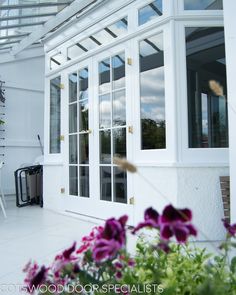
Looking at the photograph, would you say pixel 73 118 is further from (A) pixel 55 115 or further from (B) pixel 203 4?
(B) pixel 203 4

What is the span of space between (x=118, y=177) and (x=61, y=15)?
2.70m

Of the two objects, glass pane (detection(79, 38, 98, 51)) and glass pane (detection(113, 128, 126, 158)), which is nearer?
glass pane (detection(113, 128, 126, 158))

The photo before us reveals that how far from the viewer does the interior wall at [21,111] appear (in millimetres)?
6648

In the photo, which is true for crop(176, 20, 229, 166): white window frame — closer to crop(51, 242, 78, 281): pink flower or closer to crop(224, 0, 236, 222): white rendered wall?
crop(224, 0, 236, 222): white rendered wall

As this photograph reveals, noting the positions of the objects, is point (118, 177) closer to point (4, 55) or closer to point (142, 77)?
point (142, 77)

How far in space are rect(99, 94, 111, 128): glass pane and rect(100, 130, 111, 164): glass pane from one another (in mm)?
109

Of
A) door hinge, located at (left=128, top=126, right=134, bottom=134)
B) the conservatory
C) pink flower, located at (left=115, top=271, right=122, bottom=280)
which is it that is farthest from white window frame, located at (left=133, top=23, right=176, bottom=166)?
pink flower, located at (left=115, top=271, right=122, bottom=280)

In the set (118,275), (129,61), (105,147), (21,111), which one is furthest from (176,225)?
(21,111)

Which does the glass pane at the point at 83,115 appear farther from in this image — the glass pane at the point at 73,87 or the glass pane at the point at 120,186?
the glass pane at the point at 120,186

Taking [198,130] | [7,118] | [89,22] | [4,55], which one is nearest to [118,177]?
[198,130]

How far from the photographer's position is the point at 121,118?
151 inches

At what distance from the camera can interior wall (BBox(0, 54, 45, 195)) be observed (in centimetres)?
665

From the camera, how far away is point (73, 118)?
472 cm

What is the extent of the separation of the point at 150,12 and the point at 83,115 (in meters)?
1.74
